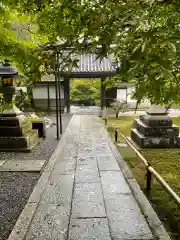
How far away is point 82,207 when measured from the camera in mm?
4453

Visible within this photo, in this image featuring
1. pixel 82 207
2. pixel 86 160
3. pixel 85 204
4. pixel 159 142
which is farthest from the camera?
pixel 159 142

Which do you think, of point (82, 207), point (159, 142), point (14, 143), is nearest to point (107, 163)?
point (82, 207)

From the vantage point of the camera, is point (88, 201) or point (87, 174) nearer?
point (88, 201)

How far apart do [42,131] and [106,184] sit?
622 cm

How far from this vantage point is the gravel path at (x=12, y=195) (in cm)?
418

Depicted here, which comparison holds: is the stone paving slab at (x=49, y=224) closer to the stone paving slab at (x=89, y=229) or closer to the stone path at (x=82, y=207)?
the stone path at (x=82, y=207)

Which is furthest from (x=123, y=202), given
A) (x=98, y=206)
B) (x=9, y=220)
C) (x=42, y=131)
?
(x=42, y=131)

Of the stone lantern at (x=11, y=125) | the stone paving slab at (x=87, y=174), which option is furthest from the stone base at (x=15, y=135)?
the stone paving slab at (x=87, y=174)

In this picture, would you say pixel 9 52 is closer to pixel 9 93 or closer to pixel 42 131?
pixel 9 93

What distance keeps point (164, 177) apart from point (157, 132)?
11.8ft

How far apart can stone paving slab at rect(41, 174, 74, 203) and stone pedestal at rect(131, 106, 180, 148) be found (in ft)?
16.0

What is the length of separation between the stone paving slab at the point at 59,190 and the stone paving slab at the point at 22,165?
955 mm

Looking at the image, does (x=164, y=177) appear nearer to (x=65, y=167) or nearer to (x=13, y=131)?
(x=65, y=167)

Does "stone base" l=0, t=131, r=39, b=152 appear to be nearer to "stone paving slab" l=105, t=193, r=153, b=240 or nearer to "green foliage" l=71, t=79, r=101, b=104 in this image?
"stone paving slab" l=105, t=193, r=153, b=240
